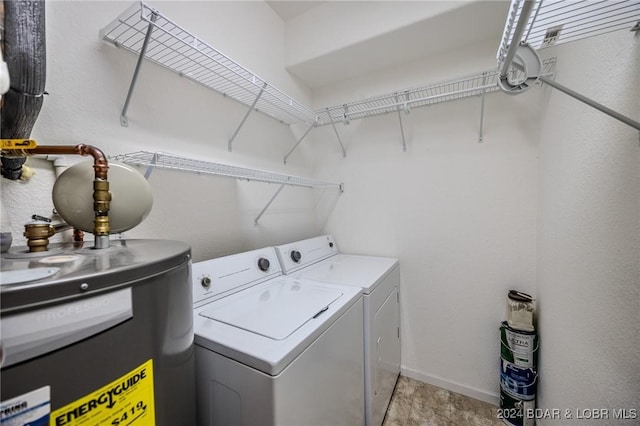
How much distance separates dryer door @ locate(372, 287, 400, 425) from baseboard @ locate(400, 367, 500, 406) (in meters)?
0.15

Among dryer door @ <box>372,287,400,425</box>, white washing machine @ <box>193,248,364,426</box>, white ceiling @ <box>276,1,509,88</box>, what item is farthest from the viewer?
white ceiling @ <box>276,1,509,88</box>

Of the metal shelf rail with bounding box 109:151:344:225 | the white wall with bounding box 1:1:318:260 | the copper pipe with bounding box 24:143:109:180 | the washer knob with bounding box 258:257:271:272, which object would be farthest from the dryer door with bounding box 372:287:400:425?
the copper pipe with bounding box 24:143:109:180

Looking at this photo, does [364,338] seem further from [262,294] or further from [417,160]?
[417,160]

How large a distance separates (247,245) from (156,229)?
0.63 metres

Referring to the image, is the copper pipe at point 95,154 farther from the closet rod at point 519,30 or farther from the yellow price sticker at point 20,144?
the closet rod at point 519,30

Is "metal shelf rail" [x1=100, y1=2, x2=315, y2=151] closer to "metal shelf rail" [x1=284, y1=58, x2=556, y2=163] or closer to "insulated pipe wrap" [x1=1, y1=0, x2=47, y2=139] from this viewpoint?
"insulated pipe wrap" [x1=1, y1=0, x2=47, y2=139]

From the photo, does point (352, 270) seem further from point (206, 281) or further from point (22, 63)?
point (22, 63)

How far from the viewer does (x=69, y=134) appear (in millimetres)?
981

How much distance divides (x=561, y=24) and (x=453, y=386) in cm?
229

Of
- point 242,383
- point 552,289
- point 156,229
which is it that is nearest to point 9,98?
point 156,229

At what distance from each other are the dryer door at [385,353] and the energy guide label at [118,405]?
45.5 inches

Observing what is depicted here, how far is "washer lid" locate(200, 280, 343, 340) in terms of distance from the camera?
94cm

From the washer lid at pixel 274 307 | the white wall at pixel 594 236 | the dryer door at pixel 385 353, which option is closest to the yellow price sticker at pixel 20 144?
the washer lid at pixel 274 307

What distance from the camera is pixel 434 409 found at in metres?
1.78
